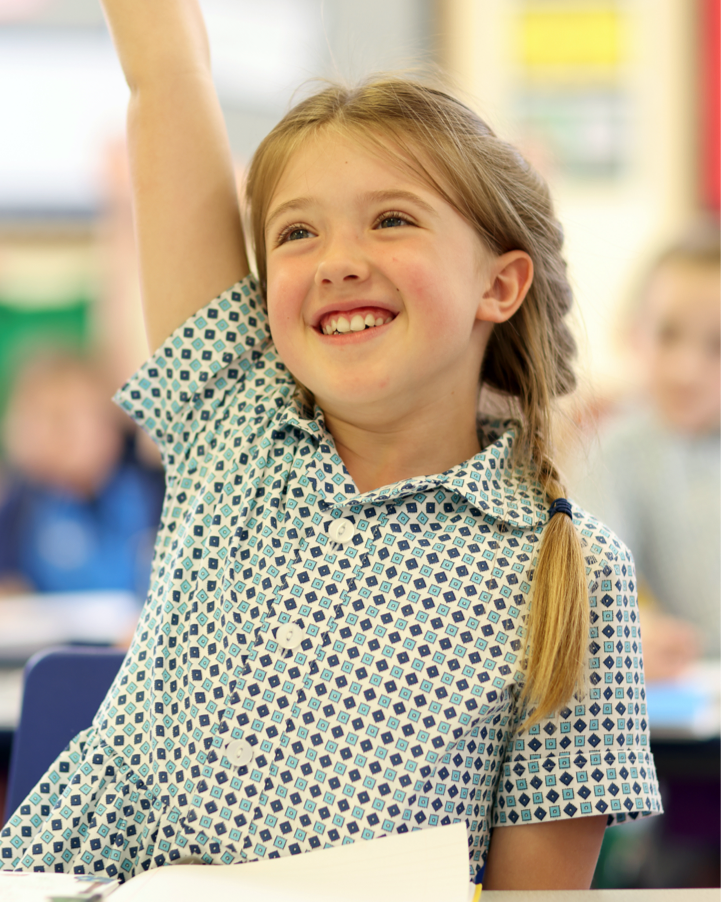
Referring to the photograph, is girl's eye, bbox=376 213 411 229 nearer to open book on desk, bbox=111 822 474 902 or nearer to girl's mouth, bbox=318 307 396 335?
girl's mouth, bbox=318 307 396 335

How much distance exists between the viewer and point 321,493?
2.92 feet

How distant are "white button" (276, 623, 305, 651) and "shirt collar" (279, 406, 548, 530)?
116 mm

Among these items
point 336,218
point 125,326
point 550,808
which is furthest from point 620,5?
point 550,808

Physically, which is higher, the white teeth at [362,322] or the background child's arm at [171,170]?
the background child's arm at [171,170]

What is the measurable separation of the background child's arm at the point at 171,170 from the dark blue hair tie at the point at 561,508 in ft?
1.33

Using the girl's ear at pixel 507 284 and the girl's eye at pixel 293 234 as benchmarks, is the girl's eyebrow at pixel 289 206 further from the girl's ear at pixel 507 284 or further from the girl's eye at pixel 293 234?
the girl's ear at pixel 507 284

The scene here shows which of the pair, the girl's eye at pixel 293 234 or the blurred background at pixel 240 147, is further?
the blurred background at pixel 240 147

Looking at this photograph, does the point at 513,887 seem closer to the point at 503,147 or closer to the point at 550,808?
A: the point at 550,808

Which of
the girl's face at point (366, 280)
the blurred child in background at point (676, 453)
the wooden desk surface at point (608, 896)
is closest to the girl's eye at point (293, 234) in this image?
the girl's face at point (366, 280)

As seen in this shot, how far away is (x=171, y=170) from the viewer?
100 centimetres

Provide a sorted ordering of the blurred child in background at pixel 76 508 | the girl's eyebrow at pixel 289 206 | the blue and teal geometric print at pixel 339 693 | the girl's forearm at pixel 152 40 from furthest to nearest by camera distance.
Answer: the blurred child in background at pixel 76 508 → the girl's forearm at pixel 152 40 → the girl's eyebrow at pixel 289 206 → the blue and teal geometric print at pixel 339 693

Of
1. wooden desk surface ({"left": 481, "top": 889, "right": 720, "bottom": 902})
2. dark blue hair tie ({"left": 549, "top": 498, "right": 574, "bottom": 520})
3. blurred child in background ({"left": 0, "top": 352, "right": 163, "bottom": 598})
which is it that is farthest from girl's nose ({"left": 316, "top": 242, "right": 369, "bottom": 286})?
blurred child in background ({"left": 0, "top": 352, "right": 163, "bottom": 598})

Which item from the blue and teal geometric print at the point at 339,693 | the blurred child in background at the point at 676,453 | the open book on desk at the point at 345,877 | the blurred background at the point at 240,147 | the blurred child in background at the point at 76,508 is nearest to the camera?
the open book on desk at the point at 345,877

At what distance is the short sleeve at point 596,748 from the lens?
2.59ft
